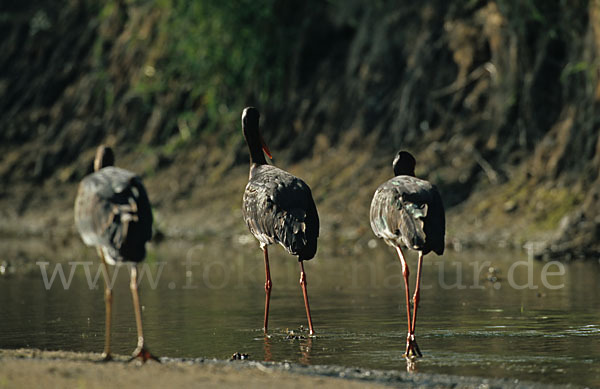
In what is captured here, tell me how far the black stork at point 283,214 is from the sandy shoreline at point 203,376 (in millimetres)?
1828

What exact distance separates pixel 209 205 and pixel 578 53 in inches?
295

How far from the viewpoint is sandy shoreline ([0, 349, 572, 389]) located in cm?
706

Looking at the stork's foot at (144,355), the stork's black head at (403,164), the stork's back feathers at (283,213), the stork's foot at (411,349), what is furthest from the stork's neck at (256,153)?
the stork's foot at (144,355)

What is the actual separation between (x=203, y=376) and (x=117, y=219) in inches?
56.8

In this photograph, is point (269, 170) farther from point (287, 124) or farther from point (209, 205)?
point (287, 124)

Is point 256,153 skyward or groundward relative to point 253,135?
groundward

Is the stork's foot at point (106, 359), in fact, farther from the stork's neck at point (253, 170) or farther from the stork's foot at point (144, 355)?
the stork's neck at point (253, 170)

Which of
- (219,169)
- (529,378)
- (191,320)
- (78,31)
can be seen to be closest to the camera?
(529,378)

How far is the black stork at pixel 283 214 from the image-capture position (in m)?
9.84

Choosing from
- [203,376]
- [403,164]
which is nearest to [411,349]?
[203,376]

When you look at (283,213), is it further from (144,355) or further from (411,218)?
(144,355)

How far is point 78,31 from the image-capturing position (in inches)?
1294

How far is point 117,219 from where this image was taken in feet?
27.0

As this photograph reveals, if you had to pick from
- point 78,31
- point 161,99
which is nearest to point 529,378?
point 161,99
